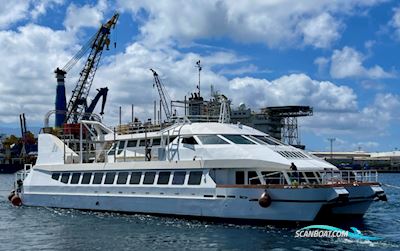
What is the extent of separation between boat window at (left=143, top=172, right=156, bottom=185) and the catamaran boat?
0.05m

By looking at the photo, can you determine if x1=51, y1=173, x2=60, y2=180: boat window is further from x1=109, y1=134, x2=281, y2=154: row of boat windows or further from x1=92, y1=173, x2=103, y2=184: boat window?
x1=109, y1=134, x2=281, y2=154: row of boat windows

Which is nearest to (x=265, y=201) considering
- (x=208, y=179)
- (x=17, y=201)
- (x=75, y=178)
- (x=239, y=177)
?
(x=239, y=177)

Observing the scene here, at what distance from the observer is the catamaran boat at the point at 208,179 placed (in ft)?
88.3

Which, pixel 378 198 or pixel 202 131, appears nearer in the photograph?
pixel 378 198

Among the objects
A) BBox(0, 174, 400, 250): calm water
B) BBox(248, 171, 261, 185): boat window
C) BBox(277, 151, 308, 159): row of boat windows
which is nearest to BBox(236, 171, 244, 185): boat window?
BBox(248, 171, 261, 185): boat window

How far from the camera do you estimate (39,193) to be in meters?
39.2

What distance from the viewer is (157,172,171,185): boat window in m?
31.2

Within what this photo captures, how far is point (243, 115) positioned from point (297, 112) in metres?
14.3

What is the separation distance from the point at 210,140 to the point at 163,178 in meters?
3.50

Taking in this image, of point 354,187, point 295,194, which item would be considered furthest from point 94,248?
point 354,187

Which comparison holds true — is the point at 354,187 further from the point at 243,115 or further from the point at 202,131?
the point at 243,115

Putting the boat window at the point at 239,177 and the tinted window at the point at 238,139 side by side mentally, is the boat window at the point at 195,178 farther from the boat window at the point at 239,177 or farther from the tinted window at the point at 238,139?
the tinted window at the point at 238,139

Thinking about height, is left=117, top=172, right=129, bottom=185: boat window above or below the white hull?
above

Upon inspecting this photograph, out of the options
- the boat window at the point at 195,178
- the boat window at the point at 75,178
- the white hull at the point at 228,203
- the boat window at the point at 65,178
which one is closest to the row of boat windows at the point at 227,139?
the boat window at the point at 195,178
